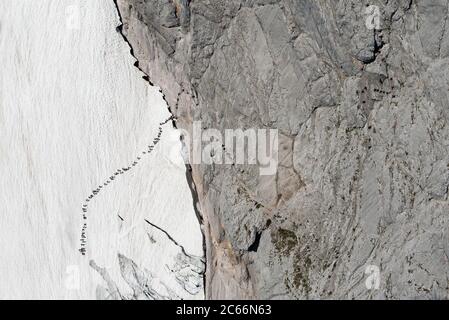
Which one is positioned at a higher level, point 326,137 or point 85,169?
point 326,137

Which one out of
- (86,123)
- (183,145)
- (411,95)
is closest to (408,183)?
(411,95)

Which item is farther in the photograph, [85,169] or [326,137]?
[85,169]

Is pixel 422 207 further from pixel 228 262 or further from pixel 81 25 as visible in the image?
pixel 81 25

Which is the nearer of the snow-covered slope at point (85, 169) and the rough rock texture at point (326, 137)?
the rough rock texture at point (326, 137)
